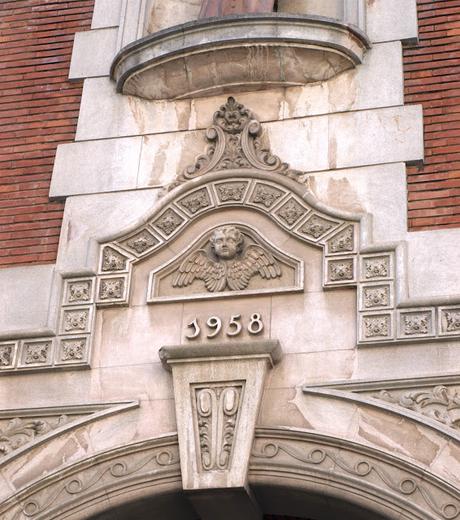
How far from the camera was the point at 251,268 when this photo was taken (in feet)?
34.9

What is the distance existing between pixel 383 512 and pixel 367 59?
150 inches

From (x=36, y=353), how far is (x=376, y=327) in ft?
8.26

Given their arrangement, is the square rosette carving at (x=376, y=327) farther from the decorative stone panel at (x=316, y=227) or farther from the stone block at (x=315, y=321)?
the decorative stone panel at (x=316, y=227)

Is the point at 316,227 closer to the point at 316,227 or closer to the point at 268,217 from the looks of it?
the point at 316,227

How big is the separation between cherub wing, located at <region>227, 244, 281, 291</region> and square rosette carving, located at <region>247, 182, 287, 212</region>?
37cm

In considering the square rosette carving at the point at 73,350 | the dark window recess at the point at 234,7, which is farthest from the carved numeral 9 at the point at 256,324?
the dark window recess at the point at 234,7

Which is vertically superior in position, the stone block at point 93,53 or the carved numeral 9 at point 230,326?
the stone block at point 93,53

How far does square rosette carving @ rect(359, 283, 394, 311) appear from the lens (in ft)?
33.4

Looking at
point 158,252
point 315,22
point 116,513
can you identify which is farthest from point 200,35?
point 116,513

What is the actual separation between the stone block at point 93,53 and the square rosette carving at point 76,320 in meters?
2.28

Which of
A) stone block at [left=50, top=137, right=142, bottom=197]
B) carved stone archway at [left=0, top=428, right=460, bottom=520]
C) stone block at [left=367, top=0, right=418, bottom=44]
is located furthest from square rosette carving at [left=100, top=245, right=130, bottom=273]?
stone block at [left=367, top=0, right=418, bottom=44]

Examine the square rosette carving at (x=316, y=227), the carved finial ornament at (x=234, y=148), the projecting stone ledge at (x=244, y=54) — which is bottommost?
the square rosette carving at (x=316, y=227)

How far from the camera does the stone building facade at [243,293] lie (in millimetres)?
9820

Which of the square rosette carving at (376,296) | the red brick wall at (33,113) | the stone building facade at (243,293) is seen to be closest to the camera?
the stone building facade at (243,293)
